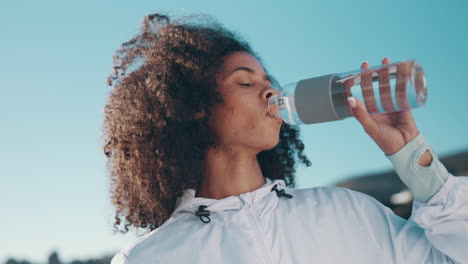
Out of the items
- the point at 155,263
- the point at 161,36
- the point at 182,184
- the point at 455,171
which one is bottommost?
the point at 455,171

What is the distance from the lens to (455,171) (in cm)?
1752

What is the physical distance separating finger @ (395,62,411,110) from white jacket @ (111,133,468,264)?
22 centimetres

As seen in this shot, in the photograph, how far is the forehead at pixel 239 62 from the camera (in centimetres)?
300

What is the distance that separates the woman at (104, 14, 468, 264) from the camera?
7.61 ft

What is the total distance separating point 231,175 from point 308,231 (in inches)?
20.6

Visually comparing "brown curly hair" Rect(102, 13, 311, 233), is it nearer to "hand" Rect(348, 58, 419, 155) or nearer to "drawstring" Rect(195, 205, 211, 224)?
"drawstring" Rect(195, 205, 211, 224)

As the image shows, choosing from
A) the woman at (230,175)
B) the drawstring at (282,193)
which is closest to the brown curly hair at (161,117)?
the woman at (230,175)

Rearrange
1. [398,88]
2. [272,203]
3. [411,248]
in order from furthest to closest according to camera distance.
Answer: [272,203]
[411,248]
[398,88]

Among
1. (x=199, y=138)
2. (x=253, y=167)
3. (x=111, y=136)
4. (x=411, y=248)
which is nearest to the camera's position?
(x=411, y=248)

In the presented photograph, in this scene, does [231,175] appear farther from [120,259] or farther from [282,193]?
[120,259]

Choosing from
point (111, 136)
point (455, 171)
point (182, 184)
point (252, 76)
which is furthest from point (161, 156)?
point (455, 171)

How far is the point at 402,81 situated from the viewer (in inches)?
86.0

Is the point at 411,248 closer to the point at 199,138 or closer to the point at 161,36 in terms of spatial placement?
the point at 199,138

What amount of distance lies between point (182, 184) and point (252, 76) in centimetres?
73
